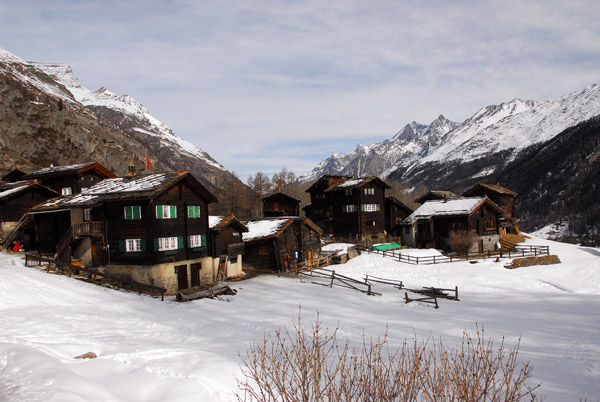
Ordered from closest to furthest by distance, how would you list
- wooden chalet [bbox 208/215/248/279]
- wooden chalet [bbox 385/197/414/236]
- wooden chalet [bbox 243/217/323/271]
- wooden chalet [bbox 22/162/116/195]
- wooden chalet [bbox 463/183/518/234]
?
wooden chalet [bbox 208/215/248/279] → wooden chalet [bbox 243/217/323/271] → wooden chalet [bbox 22/162/116/195] → wooden chalet [bbox 385/197/414/236] → wooden chalet [bbox 463/183/518/234]

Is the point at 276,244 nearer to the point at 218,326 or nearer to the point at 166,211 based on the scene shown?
the point at 166,211

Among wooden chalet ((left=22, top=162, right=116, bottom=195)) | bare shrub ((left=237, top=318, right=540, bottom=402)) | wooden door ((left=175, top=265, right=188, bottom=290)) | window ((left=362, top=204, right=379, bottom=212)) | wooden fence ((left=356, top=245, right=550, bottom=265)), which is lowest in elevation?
wooden fence ((left=356, top=245, right=550, bottom=265))

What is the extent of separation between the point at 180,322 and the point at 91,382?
11019mm

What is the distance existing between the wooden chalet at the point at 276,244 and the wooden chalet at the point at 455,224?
1957cm

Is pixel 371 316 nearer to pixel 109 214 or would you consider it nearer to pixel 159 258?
pixel 159 258

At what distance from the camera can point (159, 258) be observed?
30.9 meters

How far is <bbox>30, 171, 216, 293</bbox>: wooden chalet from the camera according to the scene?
3075 cm

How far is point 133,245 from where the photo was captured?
102ft

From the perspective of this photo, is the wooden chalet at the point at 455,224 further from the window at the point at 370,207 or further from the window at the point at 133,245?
the window at the point at 133,245

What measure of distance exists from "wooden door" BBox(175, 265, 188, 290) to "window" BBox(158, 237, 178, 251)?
6.04 feet

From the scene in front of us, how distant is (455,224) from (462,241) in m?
2.96

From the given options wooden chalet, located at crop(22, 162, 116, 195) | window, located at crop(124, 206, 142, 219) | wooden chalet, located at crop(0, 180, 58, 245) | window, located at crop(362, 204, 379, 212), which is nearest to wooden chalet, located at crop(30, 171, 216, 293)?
window, located at crop(124, 206, 142, 219)

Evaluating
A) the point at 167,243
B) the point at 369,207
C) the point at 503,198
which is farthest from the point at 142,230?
the point at 503,198

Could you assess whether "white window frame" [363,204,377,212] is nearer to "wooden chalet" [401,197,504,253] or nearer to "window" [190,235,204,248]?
"wooden chalet" [401,197,504,253]
